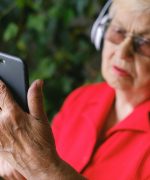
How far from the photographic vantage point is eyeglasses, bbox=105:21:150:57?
114cm

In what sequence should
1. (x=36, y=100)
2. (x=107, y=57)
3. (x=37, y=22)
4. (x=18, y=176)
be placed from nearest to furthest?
(x=36, y=100) < (x=18, y=176) < (x=107, y=57) < (x=37, y=22)

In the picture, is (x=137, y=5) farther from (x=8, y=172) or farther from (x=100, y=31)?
(x=8, y=172)

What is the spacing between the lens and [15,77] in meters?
0.84

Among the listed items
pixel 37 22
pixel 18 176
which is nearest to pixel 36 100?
pixel 18 176

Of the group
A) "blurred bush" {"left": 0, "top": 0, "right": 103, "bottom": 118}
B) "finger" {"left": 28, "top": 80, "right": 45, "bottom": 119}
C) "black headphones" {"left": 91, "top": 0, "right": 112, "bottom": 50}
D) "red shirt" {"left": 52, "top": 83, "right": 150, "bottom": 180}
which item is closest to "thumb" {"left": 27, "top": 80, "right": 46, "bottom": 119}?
"finger" {"left": 28, "top": 80, "right": 45, "bottom": 119}

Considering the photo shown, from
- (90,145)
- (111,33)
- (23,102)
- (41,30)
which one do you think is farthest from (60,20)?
(23,102)

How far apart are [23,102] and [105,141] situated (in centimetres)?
41

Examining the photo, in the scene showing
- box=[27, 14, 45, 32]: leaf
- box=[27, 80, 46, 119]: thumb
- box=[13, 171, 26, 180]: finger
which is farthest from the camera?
box=[27, 14, 45, 32]: leaf

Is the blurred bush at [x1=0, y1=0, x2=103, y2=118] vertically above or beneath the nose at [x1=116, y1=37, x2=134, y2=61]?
beneath

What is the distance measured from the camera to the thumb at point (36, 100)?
2.60ft

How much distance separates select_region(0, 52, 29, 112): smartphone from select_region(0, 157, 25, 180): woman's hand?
17cm

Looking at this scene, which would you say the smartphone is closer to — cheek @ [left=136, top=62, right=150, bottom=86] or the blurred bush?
cheek @ [left=136, top=62, right=150, bottom=86]

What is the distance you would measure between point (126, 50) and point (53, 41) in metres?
0.79

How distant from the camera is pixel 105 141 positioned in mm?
1185
